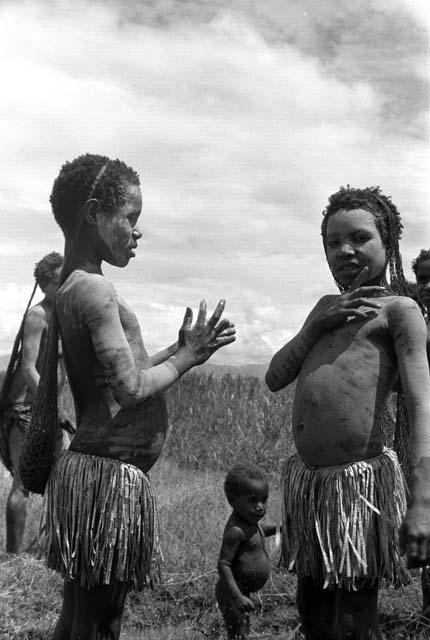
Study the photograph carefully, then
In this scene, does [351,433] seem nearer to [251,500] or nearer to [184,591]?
[251,500]

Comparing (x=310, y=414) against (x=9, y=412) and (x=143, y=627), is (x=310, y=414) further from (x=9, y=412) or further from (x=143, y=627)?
(x=9, y=412)

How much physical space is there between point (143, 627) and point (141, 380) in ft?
6.77

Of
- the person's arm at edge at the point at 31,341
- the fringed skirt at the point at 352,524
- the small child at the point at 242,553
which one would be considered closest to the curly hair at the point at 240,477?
the small child at the point at 242,553

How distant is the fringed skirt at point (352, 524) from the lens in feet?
8.84

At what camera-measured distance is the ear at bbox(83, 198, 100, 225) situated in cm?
291

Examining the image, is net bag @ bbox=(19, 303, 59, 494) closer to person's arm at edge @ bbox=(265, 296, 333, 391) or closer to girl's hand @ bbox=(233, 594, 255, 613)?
person's arm at edge @ bbox=(265, 296, 333, 391)

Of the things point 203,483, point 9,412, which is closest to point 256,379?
point 203,483

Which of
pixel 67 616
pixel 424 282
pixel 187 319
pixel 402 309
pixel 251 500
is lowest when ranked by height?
pixel 67 616

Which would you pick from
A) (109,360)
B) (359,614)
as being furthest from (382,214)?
(359,614)

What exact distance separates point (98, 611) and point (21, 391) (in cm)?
277

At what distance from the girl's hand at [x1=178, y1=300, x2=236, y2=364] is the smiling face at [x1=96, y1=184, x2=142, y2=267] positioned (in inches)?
13.3

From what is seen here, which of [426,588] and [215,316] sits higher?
[215,316]

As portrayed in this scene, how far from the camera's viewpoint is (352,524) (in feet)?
8.95

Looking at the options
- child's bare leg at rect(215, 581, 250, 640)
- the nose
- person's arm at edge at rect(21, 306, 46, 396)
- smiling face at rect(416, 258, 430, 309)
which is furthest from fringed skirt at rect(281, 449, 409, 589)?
person's arm at edge at rect(21, 306, 46, 396)
